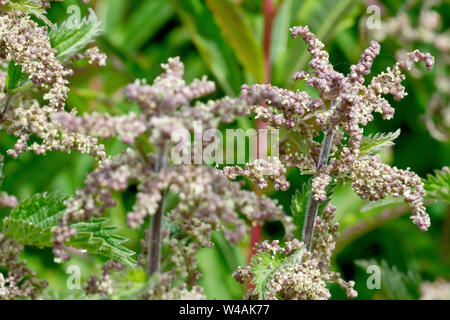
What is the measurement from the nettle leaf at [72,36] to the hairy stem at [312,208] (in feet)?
2.02

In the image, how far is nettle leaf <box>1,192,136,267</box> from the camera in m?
1.34

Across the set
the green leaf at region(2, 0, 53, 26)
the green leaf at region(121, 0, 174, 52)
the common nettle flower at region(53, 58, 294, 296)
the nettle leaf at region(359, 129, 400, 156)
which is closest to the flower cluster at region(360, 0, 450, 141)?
the green leaf at region(121, 0, 174, 52)

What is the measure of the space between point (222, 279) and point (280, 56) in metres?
1.09

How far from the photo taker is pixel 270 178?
59.1 inches

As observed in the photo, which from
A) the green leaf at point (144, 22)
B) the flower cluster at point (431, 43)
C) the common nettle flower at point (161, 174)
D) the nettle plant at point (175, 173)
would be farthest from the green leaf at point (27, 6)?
the green leaf at point (144, 22)

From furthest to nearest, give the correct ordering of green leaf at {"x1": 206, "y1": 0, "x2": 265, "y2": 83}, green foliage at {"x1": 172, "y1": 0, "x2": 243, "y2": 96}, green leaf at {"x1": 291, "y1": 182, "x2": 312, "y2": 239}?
green foliage at {"x1": 172, "y1": 0, "x2": 243, "y2": 96} < green leaf at {"x1": 206, "y1": 0, "x2": 265, "y2": 83} < green leaf at {"x1": 291, "y1": 182, "x2": 312, "y2": 239}

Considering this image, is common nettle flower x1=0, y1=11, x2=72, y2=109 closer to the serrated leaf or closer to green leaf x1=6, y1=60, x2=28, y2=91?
green leaf x1=6, y1=60, x2=28, y2=91

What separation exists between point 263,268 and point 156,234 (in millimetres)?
290

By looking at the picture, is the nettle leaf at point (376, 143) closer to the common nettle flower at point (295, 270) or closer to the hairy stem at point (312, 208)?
the hairy stem at point (312, 208)

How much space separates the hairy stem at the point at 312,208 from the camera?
1.47m

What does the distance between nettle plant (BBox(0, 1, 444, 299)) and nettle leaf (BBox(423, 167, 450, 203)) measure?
28 cm
